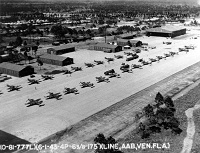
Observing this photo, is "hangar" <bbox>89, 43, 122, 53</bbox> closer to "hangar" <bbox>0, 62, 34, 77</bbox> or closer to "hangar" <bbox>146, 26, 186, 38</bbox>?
"hangar" <bbox>0, 62, 34, 77</bbox>

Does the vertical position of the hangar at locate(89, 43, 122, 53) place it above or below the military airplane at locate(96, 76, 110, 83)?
above

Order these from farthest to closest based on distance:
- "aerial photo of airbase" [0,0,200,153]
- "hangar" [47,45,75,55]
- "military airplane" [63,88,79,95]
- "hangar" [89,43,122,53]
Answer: "hangar" [89,43,122,53]
"hangar" [47,45,75,55]
"military airplane" [63,88,79,95]
"aerial photo of airbase" [0,0,200,153]

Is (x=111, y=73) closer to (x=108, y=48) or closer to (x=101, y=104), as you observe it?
(x=101, y=104)

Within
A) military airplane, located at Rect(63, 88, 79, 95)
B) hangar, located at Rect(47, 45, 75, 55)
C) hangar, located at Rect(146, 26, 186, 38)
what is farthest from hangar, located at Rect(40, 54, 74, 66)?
hangar, located at Rect(146, 26, 186, 38)

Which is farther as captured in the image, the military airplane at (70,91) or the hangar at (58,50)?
the hangar at (58,50)

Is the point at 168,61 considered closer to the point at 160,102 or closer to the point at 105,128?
the point at 160,102

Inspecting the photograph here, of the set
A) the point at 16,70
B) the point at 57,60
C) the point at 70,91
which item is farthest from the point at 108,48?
the point at 70,91

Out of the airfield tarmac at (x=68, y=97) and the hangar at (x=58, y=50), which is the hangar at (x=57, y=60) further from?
the hangar at (x=58, y=50)

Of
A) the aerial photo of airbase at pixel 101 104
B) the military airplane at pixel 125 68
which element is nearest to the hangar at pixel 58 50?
the aerial photo of airbase at pixel 101 104
